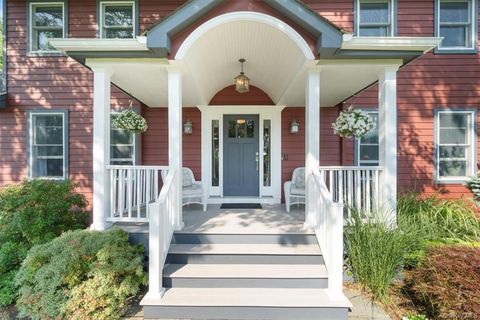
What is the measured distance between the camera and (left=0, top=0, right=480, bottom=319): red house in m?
3.36

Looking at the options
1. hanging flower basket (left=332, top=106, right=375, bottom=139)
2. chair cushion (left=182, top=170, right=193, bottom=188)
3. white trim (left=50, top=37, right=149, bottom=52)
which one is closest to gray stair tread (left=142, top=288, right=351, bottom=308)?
hanging flower basket (left=332, top=106, right=375, bottom=139)

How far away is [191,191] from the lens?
5.51m

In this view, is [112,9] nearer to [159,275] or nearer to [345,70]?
[345,70]

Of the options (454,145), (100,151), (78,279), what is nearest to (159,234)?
(78,279)

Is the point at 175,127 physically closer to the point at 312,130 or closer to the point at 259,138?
the point at 312,130

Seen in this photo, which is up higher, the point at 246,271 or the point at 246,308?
the point at 246,271

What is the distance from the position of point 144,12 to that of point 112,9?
2.44 ft

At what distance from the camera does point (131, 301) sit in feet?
11.0

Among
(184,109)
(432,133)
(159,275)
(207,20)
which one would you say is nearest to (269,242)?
(159,275)

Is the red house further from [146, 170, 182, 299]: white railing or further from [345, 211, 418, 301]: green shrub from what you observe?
[345, 211, 418, 301]: green shrub

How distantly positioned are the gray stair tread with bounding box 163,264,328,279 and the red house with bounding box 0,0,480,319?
2 cm

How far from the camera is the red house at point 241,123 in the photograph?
336 cm

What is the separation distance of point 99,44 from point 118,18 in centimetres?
317

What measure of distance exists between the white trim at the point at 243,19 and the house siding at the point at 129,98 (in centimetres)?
294
